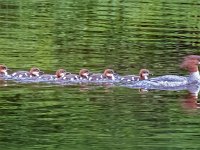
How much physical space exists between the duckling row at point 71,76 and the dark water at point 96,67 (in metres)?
0.57

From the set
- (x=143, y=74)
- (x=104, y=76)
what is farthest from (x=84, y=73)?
(x=143, y=74)

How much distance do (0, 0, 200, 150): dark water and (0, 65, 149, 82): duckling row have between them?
0.57 metres

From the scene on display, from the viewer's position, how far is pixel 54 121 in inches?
728

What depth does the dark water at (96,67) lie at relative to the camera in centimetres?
1744

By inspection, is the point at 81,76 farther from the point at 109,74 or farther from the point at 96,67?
the point at 96,67

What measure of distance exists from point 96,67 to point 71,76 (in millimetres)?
2138

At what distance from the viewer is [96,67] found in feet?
83.5

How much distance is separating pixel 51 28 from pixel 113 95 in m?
14.5

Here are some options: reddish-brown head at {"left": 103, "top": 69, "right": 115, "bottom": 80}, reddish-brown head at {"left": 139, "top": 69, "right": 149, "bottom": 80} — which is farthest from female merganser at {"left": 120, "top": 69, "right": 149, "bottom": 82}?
reddish-brown head at {"left": 103, "top": 69, "right": 115, "bottom": 80}

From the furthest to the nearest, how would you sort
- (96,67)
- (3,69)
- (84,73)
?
(96,67), (3,69), (84,73)

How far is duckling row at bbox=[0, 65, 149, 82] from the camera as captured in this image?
23.3 m

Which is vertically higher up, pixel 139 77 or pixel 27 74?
pixel 27 74

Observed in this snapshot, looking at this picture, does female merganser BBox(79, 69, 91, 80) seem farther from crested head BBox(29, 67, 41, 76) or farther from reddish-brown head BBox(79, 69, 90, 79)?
crested head BBox(29, 67, 41, 76)

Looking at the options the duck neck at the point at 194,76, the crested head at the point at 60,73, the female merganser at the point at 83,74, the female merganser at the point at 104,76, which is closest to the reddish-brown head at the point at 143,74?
the female merganser at the point at 104,76
